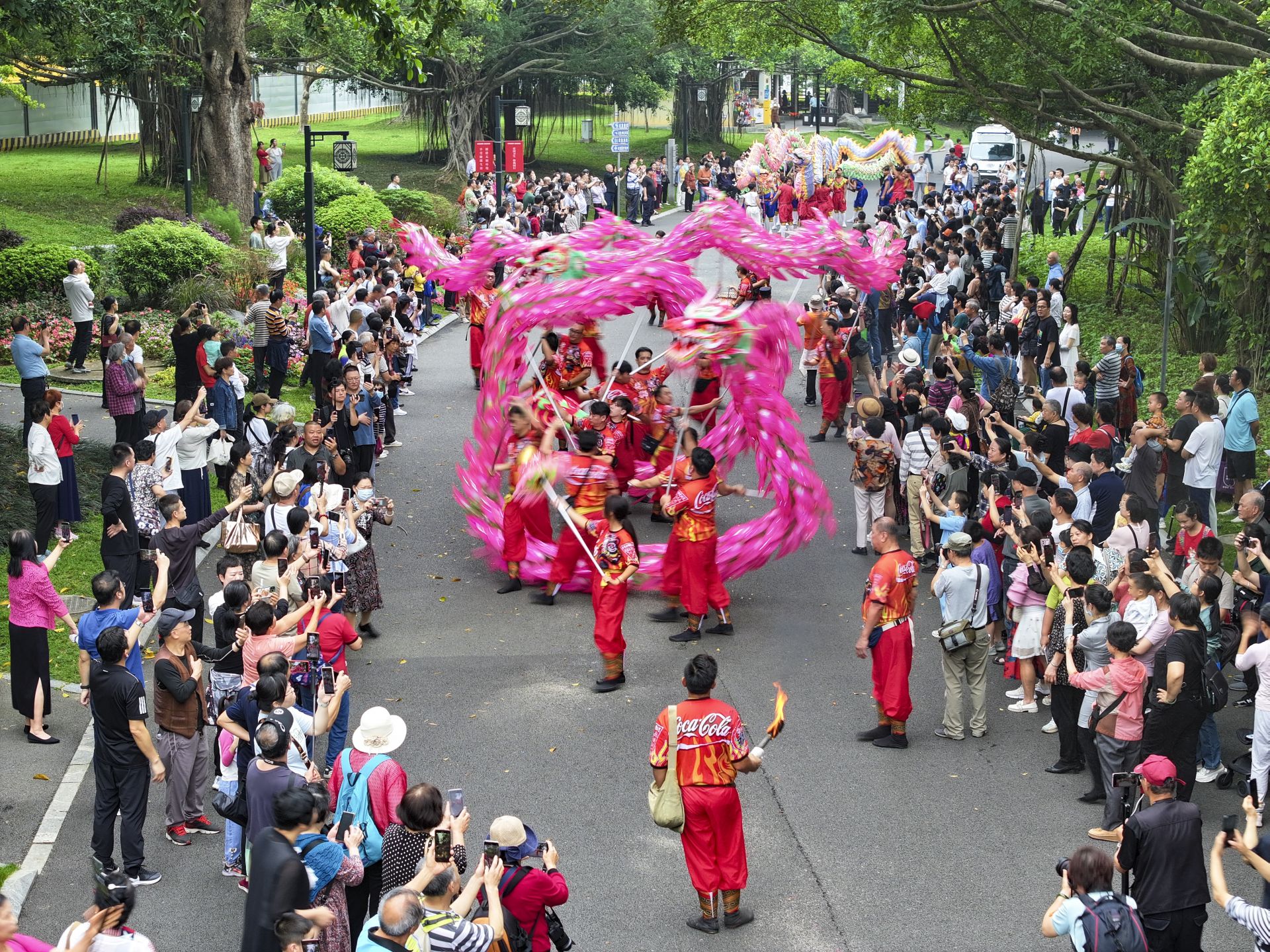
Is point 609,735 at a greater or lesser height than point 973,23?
lesser

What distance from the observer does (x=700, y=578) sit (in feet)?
38.1

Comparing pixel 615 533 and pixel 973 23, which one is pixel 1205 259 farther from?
pixel 615 533

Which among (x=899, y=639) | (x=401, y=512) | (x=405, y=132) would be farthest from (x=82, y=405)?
(x=405, y=132)

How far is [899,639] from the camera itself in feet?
31.9

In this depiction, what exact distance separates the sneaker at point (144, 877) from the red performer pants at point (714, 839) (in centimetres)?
306

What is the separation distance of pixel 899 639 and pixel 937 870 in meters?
1.92

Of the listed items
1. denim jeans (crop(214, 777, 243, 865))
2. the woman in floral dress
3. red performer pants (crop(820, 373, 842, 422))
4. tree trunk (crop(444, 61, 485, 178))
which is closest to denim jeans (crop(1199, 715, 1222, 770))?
denim jeans (crop(214, 777, 243, 865))

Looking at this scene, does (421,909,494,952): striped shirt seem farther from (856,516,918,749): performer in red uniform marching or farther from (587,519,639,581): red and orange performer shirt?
(587,519,639,581): red and orange performer shirt

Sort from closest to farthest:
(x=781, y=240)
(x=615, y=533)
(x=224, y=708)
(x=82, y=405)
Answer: (x=224, y=708)
(x=615, y=533)
(x=781, y=240)
(x=82, y=405)

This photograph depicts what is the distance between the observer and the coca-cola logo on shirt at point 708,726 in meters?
7.37

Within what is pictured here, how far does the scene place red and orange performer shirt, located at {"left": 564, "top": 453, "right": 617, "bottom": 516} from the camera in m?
11.7

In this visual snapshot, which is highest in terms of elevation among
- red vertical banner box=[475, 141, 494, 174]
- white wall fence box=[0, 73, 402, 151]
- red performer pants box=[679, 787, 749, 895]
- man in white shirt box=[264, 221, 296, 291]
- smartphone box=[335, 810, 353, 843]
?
white wall fence box=[0, 73, 402, 151]

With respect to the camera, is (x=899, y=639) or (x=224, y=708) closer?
(x=224, y=708)

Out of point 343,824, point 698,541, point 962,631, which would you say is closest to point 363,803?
point 343,824
